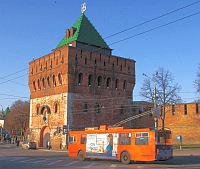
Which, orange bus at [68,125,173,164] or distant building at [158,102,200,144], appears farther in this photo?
distant building at [158,102,200,144]

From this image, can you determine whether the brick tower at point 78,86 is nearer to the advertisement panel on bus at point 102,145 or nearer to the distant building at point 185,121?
the distant building at point 185,121

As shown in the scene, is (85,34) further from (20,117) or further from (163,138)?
(20,117)

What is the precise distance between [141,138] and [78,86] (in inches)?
1000

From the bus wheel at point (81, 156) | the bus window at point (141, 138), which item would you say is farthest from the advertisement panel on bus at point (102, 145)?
the bus window at point (141, 138)

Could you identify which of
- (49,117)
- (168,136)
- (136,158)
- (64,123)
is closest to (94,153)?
(136,158)

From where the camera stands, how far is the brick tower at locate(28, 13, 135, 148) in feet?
149

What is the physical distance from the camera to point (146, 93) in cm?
4869

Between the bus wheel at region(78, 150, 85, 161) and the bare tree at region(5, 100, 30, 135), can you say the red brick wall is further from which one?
the bare tree at region(5, 100, 30, 135)

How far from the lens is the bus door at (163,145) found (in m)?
21.2

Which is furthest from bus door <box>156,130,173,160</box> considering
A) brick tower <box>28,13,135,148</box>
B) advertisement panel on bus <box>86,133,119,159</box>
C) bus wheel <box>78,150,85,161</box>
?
brick tower <box>28,13,135,148</box>

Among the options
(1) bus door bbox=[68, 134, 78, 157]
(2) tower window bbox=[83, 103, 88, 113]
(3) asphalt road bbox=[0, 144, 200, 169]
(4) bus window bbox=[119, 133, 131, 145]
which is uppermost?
(2) tower window bbox=[83, 103, 88, 113]

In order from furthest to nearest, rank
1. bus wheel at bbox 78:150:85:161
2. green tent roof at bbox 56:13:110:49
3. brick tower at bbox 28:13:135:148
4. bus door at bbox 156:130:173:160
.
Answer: green tent roof at bbox 56:13:110:49 → brick tower at bbox 28:13:135:148 → bus wheel at bbox 78:150:85:161 → bus door at bbox 156:130:173:160

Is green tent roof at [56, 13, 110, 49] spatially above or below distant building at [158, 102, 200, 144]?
above

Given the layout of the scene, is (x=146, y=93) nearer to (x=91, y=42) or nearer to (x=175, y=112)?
(x=175, y=112)
